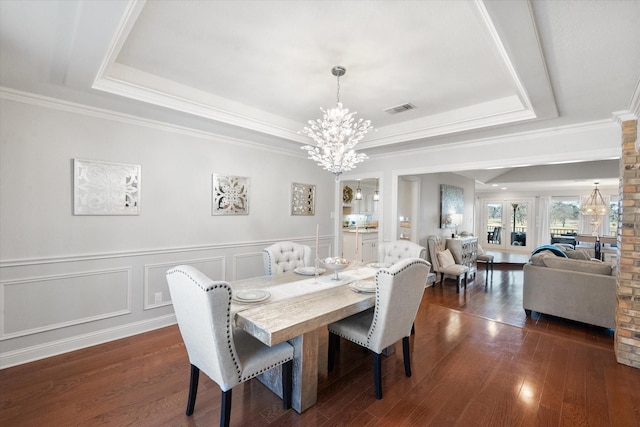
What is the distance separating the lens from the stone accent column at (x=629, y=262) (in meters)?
2.59

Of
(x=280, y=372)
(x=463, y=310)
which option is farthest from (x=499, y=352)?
(x=280, y=372)

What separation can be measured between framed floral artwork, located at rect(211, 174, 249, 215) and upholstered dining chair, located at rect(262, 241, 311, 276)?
1001 mm

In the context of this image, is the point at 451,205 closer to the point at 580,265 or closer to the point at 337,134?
the point at 580,265

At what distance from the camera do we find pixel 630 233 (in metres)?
2.63

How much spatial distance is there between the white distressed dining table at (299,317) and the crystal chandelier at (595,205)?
25.4 ft

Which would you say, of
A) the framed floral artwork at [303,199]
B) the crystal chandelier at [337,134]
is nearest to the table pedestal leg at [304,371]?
the crystal chandelier at [337,134]

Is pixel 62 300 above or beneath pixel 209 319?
beneath

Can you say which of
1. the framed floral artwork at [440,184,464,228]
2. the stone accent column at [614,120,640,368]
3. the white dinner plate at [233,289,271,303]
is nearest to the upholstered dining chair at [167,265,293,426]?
the white dinner plate at [233,289,271,303]

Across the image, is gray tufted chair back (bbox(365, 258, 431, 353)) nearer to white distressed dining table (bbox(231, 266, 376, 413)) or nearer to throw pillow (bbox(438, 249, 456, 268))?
white distressed dining table (bbox(231, 266, 376, 413))

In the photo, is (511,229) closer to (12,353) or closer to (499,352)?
(499,352)

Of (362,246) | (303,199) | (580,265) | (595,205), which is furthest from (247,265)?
(595,205)

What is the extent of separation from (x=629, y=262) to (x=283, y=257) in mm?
3350

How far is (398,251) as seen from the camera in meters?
3.46

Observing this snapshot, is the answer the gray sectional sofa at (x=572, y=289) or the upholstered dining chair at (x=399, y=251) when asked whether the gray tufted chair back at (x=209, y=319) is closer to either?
the upholstered dining chair at (x=399, y=251)
